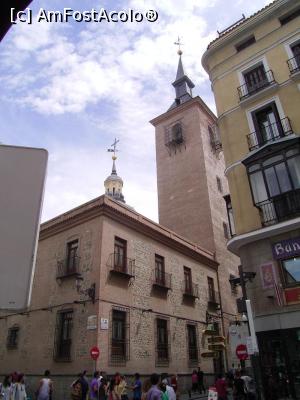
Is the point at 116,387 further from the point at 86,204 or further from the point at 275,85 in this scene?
the point at 275,85

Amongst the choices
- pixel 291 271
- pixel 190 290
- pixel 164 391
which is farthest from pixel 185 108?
pixel 164 391

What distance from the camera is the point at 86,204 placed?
19.4m

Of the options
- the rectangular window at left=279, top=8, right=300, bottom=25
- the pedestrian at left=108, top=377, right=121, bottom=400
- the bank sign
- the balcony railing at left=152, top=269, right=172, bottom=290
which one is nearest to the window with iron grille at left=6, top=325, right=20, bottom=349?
the balcony railing at left=152, top=269, right=172, bottom=290

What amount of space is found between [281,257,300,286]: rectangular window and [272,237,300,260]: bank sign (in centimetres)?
19

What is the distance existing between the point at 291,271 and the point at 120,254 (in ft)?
29.0

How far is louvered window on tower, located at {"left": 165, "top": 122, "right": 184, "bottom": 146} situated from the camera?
1351 inches

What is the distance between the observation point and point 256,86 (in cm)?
1711

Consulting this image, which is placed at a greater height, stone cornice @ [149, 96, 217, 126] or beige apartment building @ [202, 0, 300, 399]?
stone cornice @ [149, 96, 217, 126]

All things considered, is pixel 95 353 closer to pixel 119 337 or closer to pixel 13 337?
pixel 119 337

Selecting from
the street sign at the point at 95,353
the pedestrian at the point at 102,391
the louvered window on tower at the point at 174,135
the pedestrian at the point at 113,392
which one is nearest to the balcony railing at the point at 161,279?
the street sign at the point at 95,353

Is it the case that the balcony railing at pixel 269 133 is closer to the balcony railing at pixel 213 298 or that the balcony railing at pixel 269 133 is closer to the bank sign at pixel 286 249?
→ the bank sign at pixel 286 249

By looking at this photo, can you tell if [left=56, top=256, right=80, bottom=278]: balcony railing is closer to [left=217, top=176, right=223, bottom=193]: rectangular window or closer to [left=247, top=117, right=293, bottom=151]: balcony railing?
[left=247, top=117, right=293, bottom=151]: balcony railing

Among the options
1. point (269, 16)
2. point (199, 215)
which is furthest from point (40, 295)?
point (269, 16)

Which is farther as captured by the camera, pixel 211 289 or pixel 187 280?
pixel 211 289
